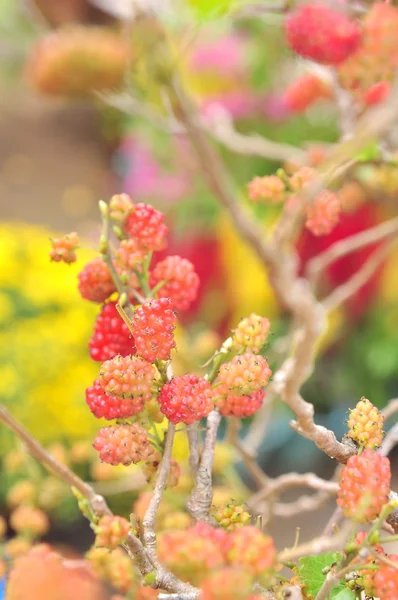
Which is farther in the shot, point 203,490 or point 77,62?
point 77,62

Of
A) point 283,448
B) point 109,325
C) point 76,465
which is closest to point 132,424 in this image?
point 109,325

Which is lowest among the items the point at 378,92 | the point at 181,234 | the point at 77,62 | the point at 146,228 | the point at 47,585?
the point at 47,585

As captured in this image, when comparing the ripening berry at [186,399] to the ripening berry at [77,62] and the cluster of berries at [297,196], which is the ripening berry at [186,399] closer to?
the cluster of berries at [297,196]

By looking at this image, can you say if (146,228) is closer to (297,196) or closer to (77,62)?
(297,196)

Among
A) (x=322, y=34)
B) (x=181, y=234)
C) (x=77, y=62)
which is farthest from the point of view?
(x=77, y=62)

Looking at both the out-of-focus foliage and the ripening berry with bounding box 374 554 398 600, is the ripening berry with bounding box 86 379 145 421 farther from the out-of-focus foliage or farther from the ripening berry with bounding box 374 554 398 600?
the out-of-focus foliage

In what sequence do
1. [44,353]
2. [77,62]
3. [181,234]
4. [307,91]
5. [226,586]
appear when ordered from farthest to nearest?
[77,62]
[181,234]
[44,353]
[307,91]
[226,586]

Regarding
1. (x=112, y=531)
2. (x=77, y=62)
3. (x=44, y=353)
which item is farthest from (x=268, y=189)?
(x=77, y=62)

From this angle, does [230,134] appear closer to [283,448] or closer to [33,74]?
[283,448]
